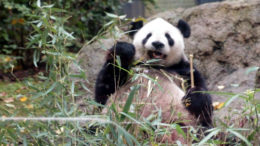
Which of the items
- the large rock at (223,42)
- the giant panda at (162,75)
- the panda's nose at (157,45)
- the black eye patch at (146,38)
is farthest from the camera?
the large rock at (223,42)

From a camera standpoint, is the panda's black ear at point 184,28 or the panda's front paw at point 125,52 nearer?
the panda's front paw at point 125,52

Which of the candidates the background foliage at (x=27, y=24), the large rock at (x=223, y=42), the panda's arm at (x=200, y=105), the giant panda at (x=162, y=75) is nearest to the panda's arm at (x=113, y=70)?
the giant panda at (x=162, y=75)

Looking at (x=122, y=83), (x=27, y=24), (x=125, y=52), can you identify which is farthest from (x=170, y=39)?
(x=27, y=24)

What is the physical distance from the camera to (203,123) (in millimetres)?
2996

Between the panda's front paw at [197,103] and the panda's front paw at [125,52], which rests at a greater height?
the panda's front paw at [125,52]

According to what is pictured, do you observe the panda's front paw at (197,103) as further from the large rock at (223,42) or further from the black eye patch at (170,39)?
the large rock at (223,42)

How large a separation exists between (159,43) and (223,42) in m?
1.96

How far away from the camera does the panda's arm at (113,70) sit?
2928 mm

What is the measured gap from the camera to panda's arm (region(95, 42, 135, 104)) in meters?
2.93

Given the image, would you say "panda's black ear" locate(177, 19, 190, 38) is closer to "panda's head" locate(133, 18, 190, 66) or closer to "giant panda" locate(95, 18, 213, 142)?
"giant panda" locate(95, 18, 213, 142)

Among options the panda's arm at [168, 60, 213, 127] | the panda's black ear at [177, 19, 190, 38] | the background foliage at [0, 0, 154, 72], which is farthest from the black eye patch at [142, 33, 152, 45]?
the background foliage at [0, 0, 154, 72]

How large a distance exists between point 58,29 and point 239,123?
1.22 metres

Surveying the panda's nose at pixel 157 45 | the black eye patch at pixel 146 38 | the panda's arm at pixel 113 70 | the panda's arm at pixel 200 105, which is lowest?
the panda's arm at pixel 200 105

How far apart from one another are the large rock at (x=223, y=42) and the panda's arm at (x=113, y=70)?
4.91 feet
